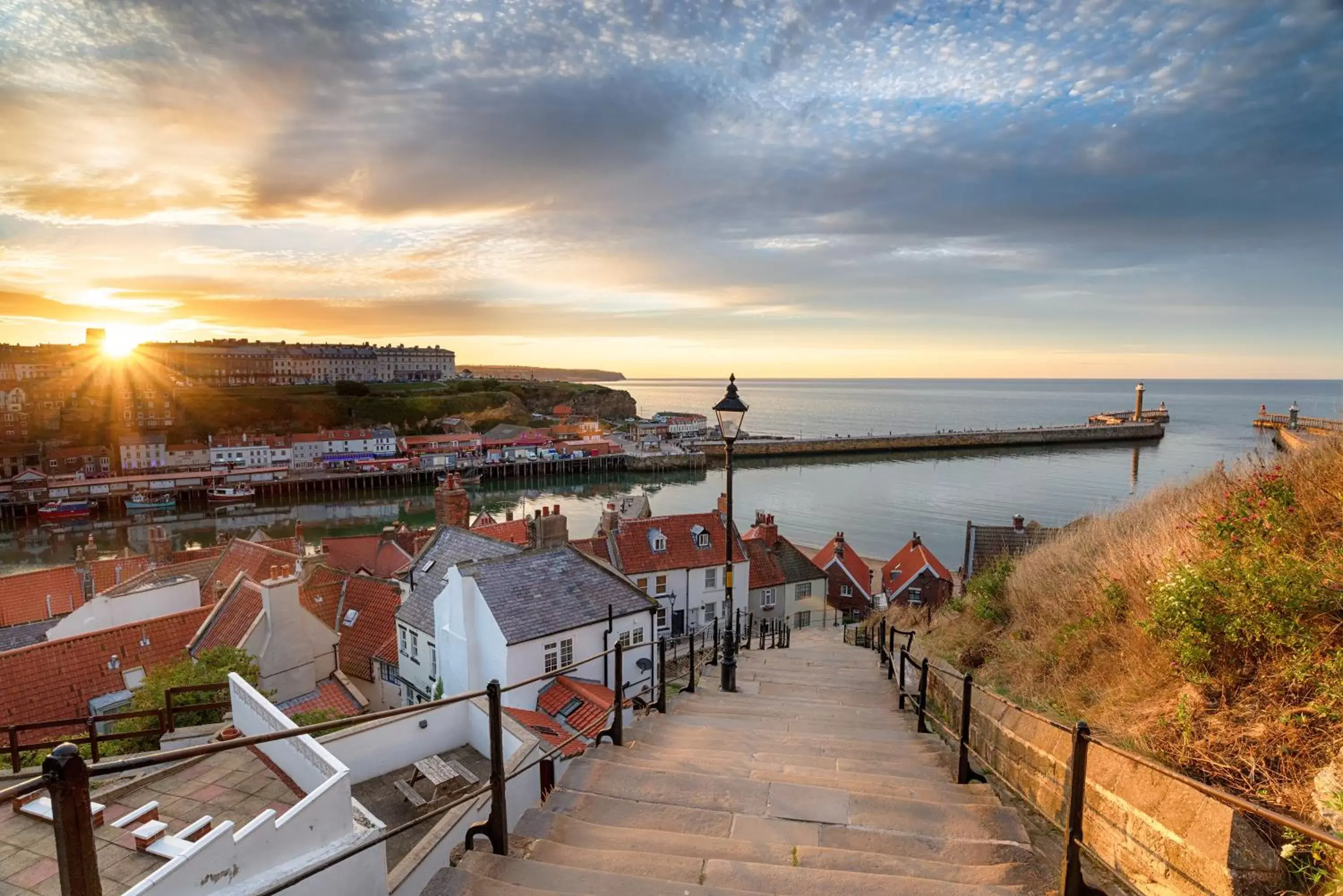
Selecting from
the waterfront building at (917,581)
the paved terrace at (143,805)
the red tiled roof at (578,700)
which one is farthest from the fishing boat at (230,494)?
the paved terrace at (143,805)

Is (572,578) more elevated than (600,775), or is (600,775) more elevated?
(600,775)

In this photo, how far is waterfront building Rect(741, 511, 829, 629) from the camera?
31.6 metres

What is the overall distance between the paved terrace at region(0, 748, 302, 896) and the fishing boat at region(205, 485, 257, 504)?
77292 mm

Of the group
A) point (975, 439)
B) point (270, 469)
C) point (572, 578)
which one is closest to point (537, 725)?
point (572, 578)

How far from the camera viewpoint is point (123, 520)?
66.1 meters

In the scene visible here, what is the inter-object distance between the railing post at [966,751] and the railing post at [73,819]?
5397mm

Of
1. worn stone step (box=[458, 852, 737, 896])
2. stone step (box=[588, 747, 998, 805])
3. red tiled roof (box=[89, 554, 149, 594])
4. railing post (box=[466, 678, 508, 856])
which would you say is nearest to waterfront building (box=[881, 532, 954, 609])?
stone step (box=[588, 747, 998, 805])

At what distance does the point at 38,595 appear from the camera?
2666cm

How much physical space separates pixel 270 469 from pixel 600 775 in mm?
89719

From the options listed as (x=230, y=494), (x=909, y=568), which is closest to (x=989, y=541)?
(x=909, y=568)

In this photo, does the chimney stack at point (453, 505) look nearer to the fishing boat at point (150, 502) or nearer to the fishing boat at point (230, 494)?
the fishing boat at point (230, 494)

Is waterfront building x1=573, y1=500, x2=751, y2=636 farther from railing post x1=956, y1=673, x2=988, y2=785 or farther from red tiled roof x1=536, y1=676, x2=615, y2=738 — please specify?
railing post x1=956, y1=673, x2=988, y2=785

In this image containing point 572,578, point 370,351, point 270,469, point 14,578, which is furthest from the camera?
point 370,351

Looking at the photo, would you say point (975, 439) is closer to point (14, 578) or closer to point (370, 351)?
point (14, 578)
